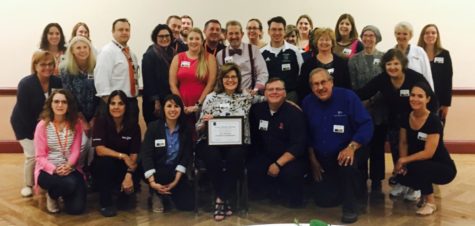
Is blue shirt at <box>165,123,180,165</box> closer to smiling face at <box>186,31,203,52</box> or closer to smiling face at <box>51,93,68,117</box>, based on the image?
smiling face at <box>186,31,203,52</box>

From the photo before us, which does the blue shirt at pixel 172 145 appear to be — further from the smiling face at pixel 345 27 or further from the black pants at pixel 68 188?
the smiling face at pixel 345 27

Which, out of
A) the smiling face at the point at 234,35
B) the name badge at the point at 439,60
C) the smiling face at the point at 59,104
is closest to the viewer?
the smiling face at the point at 59,104

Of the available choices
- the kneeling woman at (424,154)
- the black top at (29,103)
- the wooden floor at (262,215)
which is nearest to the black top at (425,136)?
the kneeling woman at (424,154)

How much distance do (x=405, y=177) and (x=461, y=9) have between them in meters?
2.97

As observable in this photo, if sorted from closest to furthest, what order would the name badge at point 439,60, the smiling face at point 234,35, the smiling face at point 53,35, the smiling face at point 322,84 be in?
the smiling face at point 322,84 → the smiling face at point 234,35 → the smiling face at point 53,35 → the name badge at point 439,60

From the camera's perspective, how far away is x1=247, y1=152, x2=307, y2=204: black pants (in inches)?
151

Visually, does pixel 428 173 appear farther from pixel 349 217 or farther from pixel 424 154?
pixel 349 217

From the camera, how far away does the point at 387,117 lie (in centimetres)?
416

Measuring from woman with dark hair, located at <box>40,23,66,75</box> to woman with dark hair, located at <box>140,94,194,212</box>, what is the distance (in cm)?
149

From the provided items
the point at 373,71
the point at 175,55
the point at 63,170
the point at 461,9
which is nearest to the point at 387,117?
the point at 373,71

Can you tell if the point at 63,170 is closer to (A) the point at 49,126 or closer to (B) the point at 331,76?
(A) the point at 49,126

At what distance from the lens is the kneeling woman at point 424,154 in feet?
12.0

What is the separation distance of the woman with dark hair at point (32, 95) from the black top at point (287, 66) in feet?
6.47

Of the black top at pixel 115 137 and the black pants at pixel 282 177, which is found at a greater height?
the black top at pixel 115 137
